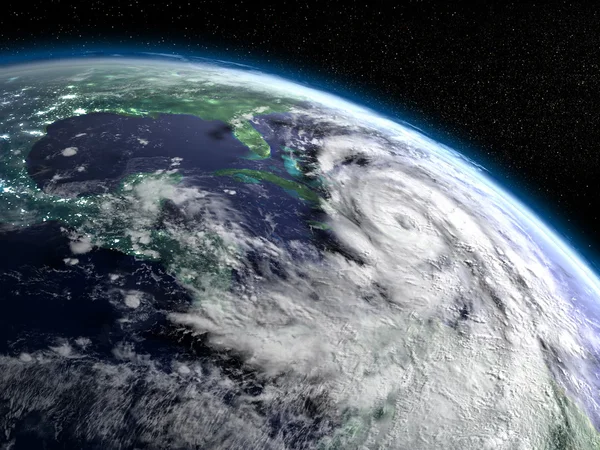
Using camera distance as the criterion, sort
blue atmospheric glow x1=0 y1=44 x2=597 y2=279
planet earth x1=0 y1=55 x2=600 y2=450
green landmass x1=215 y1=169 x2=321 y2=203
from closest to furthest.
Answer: planet earth x1=0 y1=55 x2=600 y2=450 → green landmass x1=215 y1=169 x2=321 y2=203 → blue atmospheric glow x1=0 y1=44 x2=597 y2=279

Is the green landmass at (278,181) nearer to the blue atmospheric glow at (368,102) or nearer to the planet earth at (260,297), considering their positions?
the planet earth at (260,297)

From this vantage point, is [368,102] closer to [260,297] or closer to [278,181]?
[278,181]

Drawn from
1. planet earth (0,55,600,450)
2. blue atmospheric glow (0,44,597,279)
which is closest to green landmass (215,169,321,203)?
planet earth (0,55,600,450)

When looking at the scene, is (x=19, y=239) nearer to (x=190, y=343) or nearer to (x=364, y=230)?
(x=190, y=343)

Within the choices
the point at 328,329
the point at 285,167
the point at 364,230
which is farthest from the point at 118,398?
the point at 285,167

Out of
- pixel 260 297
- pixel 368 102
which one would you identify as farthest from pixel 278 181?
pixel 368 102

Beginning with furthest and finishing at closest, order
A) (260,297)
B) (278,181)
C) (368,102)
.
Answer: (368,102) < (278,181) < (260,297)

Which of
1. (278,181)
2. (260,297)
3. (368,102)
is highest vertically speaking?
(368,102)

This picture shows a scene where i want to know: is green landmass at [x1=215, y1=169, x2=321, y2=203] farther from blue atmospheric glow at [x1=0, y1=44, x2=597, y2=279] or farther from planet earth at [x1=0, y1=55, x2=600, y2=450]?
blue atmospheric glow at [x1=0, y1=44, x2=597, y2=279]
